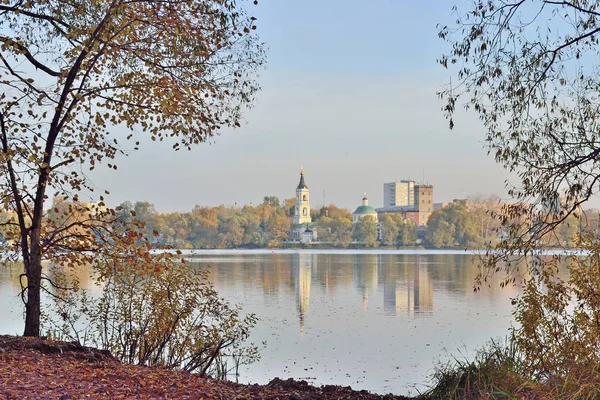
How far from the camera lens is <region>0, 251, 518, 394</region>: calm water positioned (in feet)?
40.0

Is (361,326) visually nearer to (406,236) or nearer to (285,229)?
(406,236)

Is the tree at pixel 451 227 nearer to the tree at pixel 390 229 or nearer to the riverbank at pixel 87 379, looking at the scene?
the tree at pixel 390 229

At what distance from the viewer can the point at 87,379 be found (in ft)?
16.9

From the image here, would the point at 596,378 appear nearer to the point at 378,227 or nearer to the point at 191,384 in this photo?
the point at 191,384

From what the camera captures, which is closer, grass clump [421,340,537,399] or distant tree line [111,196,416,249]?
grass clump [421,340,537,399]

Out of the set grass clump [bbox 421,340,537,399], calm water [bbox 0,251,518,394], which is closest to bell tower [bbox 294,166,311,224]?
calm water [bbox 0,251,518,394]

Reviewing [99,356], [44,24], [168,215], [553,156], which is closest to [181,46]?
[44,24]

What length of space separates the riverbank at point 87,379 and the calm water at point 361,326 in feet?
13.7

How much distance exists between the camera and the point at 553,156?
6.79m

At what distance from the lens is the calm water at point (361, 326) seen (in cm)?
1218

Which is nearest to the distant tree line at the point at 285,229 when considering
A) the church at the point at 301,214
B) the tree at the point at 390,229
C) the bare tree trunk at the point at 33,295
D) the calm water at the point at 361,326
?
the tree at the point at 390,229

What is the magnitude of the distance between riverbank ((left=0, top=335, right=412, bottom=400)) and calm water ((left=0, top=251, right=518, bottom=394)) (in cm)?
417

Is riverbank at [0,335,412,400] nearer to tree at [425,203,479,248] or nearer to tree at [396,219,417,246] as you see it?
tree at [425,203,479,248]

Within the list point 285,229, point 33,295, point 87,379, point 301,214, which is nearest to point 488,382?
point 87,379
